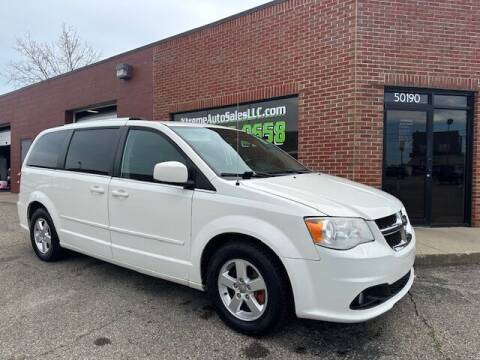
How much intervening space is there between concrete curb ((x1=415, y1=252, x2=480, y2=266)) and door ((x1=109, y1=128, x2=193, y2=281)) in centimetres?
331

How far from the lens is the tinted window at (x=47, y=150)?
5.15 metres

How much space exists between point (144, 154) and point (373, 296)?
2498 millimetres

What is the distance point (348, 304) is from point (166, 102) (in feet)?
27.5

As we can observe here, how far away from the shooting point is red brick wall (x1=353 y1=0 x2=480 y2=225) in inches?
272

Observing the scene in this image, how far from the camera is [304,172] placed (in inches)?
167

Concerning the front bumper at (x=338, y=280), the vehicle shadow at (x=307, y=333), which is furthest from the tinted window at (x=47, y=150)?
the front bumper at (x=338, y=280)

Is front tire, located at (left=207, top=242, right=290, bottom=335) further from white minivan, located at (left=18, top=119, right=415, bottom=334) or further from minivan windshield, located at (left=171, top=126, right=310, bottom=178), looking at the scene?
minivan windshield, located at (left=171, top=126, right=310, bottom=178)

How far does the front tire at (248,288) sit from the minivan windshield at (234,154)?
0.72 meters

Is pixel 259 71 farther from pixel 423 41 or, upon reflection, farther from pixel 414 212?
pixel 414 212

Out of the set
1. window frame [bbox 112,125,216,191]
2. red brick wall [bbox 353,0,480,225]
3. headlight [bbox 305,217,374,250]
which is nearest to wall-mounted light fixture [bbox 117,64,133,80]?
red brick wall [bbox 353,0,480,225]

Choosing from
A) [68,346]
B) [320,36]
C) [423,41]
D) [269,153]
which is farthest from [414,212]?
[68,346]

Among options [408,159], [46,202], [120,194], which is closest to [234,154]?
[120,194]

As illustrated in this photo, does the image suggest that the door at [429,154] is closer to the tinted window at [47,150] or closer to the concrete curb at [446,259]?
the concrete curb at [446,259]

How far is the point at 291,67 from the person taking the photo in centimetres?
780
